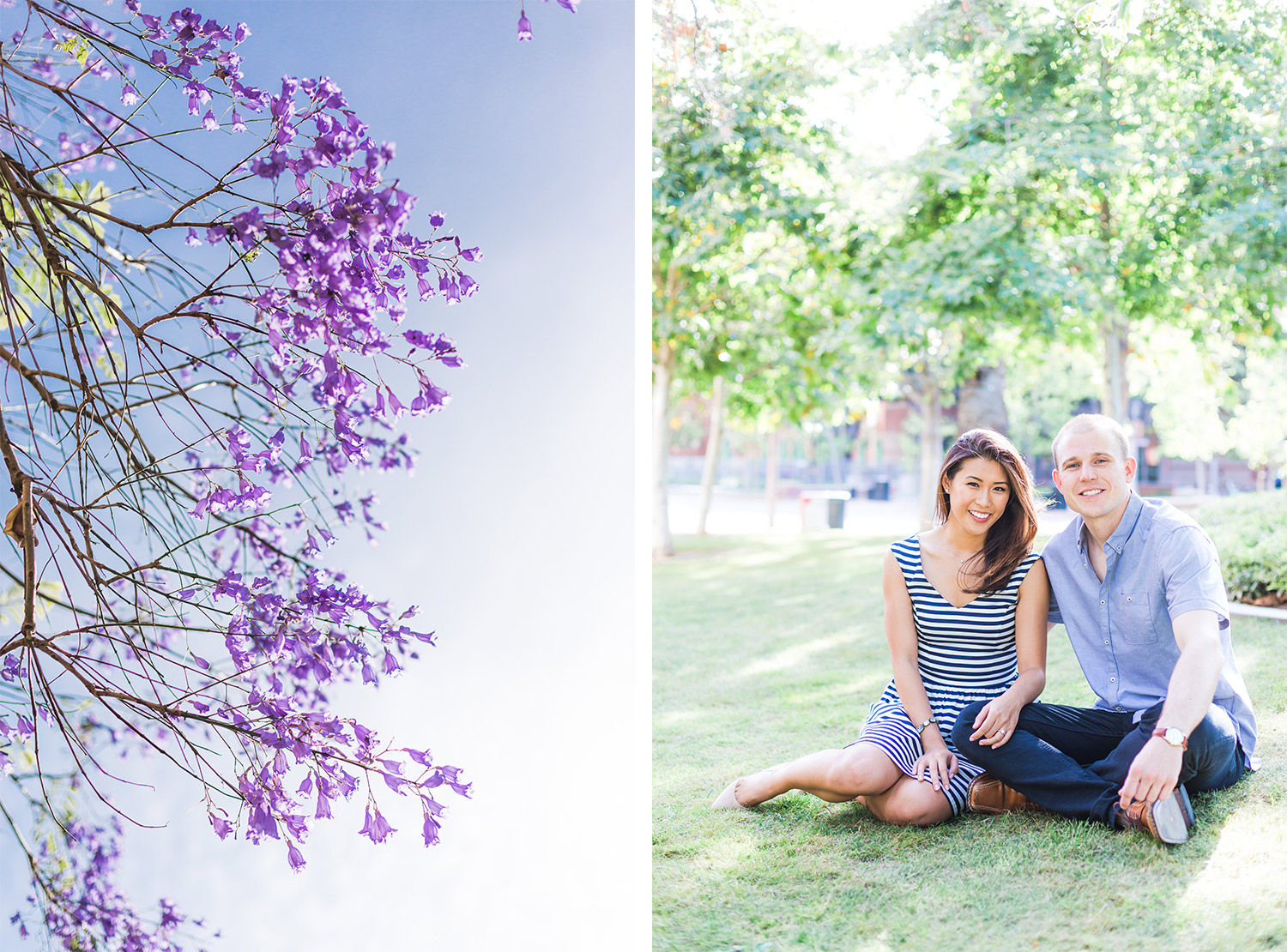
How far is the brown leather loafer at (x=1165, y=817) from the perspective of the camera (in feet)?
5.77

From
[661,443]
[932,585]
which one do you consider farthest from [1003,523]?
[661,443]

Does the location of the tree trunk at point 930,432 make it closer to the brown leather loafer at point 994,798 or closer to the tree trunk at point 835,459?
the brown leather loafer at point 994,798

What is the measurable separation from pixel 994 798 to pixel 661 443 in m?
5.17

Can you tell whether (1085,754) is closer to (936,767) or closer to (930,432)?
(936,767)

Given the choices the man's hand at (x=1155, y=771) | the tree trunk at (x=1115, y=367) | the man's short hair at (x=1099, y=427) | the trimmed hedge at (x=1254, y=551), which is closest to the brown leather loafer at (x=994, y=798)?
the man's hand at (x=1155, y=771)

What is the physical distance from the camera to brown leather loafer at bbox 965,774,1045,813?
1.98 metres

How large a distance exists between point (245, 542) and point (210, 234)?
91cm

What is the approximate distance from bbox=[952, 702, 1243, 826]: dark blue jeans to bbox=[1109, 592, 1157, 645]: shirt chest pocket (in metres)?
0.15

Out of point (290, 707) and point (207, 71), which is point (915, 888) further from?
point (207, 71)

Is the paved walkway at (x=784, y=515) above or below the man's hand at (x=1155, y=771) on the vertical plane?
below

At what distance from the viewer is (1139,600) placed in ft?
6.48

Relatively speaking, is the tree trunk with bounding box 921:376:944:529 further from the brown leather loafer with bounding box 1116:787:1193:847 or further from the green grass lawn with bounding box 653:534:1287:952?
the brown leather loafer with bounding box 1116:787:1193:847

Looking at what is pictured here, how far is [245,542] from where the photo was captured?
81.0 inches

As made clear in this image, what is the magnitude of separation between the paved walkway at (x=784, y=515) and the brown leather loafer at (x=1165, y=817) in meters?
5.49
